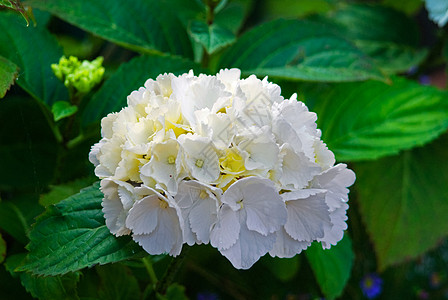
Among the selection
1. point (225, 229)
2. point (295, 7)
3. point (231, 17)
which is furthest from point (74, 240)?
point (295, 7)

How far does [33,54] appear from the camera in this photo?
723 mm

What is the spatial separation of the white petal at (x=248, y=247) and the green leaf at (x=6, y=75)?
0.30m

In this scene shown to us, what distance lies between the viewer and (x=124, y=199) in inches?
17.4

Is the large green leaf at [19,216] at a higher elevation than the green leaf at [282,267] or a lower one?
higher

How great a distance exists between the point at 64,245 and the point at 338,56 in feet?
1.75

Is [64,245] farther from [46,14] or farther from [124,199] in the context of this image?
[46,14]

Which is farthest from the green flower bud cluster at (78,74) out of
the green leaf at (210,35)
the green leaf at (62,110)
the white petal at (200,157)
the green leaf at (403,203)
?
the green leaf at (403,203)

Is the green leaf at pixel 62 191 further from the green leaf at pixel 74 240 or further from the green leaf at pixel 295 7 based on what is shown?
the green leaf at pixel 295 7

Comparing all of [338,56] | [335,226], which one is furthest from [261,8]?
[335,226]

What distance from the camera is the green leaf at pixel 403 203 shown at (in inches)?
39.2

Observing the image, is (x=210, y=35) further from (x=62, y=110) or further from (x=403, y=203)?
(x=403, y=203)

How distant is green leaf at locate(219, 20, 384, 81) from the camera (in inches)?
30.6

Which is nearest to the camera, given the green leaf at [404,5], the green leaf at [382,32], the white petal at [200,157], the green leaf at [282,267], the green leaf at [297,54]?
the white petal at [200,157]

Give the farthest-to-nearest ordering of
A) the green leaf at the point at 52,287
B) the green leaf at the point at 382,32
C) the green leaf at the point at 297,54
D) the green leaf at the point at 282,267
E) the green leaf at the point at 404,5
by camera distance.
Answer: the green leaf at the point at 404,5 → the green leaf at the point at 382,32 → the green leaf at the point at 282,267 → the green leaf at the point at 297,54 → the green leaf at the point at 52,287
